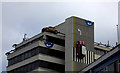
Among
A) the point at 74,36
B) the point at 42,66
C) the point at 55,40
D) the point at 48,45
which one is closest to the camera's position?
the point at 42,66

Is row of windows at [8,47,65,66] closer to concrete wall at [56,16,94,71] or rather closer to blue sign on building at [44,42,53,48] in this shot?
blue sign on building at [44,42,53,48]

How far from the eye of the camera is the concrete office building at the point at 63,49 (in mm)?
81250

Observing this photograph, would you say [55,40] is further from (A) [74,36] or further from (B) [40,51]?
(B) [40,51]

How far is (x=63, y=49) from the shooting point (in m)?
85.4

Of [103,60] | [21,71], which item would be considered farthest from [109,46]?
[103,60]

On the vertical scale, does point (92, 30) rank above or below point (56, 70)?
above

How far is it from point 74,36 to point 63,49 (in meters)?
5.38

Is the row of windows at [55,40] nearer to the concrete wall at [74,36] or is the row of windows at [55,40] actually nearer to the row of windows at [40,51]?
the concrete wall at [74,36]

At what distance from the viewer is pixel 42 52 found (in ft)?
267

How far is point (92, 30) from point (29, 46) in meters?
17.7

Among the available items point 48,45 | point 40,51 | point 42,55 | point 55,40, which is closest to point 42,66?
point 42,55

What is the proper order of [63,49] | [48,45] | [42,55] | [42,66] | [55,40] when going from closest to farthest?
[42,66]
[42,55]
[48,45]
[63,49]
[55,40]

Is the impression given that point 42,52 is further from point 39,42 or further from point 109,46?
point 109,46

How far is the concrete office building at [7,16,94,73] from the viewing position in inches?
3199
